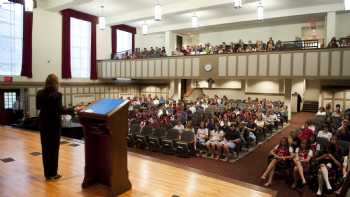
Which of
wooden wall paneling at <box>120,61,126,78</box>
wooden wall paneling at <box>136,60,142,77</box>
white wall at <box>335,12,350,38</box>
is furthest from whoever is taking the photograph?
wooden wall paneling at <box>120,61,126,78</box>

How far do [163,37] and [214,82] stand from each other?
4.88 metres

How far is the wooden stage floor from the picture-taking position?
2973 mm

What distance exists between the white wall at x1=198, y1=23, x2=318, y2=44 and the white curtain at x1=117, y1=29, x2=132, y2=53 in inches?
193

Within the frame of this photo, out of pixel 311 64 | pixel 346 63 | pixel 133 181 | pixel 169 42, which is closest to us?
pixel 133 181

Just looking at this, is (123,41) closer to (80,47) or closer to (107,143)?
(80,47)

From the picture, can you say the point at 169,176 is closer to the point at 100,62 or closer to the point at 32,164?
the point at 32,164

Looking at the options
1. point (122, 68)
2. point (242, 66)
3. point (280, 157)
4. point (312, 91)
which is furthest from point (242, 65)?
point (280, 157)

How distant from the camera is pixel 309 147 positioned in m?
6.04

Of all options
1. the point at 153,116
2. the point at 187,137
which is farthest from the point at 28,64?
the point at 187,137

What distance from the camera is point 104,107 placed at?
110 inches

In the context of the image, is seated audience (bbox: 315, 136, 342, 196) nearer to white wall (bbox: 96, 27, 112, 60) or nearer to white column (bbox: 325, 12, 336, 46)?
white column (bbox: 325, 12, 336, 46)

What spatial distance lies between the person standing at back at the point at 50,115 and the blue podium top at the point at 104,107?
1.71ft

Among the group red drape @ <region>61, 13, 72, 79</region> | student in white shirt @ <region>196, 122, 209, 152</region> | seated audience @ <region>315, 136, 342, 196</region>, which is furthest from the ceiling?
seated audience @ <region>315, 136, 342, 196</region>

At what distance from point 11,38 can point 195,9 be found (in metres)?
8.35
